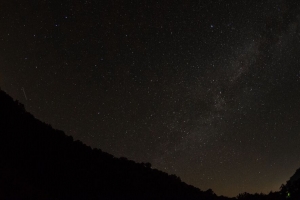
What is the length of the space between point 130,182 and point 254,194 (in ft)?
26.0

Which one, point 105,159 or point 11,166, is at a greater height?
point 105,159

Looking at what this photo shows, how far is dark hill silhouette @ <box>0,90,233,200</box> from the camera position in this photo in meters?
9.44

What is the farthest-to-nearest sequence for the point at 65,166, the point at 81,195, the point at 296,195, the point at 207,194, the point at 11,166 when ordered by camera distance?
the point at 207,194 < the point at 65,166 < the point at 81,195 < the point at 11,166 < the point at 296,195

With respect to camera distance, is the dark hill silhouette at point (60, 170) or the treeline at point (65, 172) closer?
the treeline at point (65, 172)

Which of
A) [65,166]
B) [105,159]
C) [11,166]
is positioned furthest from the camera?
[105,159]

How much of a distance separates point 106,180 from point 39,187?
11.1 ft

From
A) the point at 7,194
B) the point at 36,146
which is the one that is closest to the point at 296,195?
the point at 7,194

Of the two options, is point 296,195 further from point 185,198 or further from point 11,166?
point 11,166

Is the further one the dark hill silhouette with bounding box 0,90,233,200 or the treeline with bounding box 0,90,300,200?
the dark hill silhouette with bounding box 0,90,233,200

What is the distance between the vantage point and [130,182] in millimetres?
13062

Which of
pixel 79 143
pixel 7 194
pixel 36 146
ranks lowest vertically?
pixel 7 194

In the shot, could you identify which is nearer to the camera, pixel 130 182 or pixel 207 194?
pixel 130 182

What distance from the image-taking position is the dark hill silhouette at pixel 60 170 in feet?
31.0

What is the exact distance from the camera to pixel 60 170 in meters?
11.5
